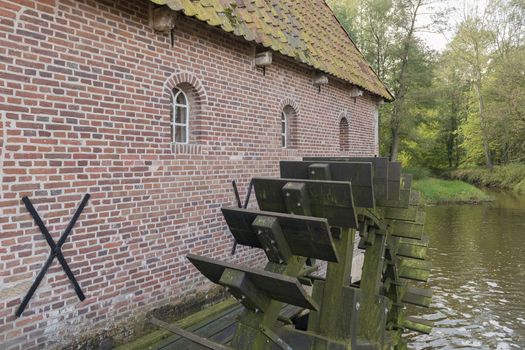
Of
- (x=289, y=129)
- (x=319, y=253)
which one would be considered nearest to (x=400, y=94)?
(x=289, y=129)

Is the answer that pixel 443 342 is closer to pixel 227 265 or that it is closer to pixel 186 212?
pixel 186 212

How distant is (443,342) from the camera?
20.9 feet

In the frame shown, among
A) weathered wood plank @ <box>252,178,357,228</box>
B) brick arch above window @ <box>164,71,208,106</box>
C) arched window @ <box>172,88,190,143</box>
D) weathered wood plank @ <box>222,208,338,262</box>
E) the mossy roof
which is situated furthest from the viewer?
arched window @ <box>172,88,190,143</box>

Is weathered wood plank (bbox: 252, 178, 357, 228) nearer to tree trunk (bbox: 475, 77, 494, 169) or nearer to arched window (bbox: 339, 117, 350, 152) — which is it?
arched window (bbox: 339, 117, 350, 152)

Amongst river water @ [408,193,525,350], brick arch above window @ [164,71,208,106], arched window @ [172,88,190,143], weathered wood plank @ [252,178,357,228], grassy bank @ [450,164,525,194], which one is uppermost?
brick arch above window @ [164,71,208,106]

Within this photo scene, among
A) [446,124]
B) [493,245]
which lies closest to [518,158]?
[446,124]

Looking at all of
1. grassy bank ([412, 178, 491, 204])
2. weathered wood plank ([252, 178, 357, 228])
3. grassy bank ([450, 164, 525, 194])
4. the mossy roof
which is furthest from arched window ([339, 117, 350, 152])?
grassy bank ([450, 164, 525, 194])

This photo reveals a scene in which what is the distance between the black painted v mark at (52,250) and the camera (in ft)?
10.9

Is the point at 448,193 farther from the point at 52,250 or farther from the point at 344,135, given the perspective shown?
the point at 52,250

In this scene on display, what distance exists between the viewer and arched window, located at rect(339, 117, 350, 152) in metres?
9.18

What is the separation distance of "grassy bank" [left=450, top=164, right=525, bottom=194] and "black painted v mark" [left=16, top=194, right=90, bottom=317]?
26302mm

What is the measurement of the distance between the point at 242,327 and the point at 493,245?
11461 mm

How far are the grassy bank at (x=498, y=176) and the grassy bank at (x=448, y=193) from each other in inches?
158

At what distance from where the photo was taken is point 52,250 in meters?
3.50
